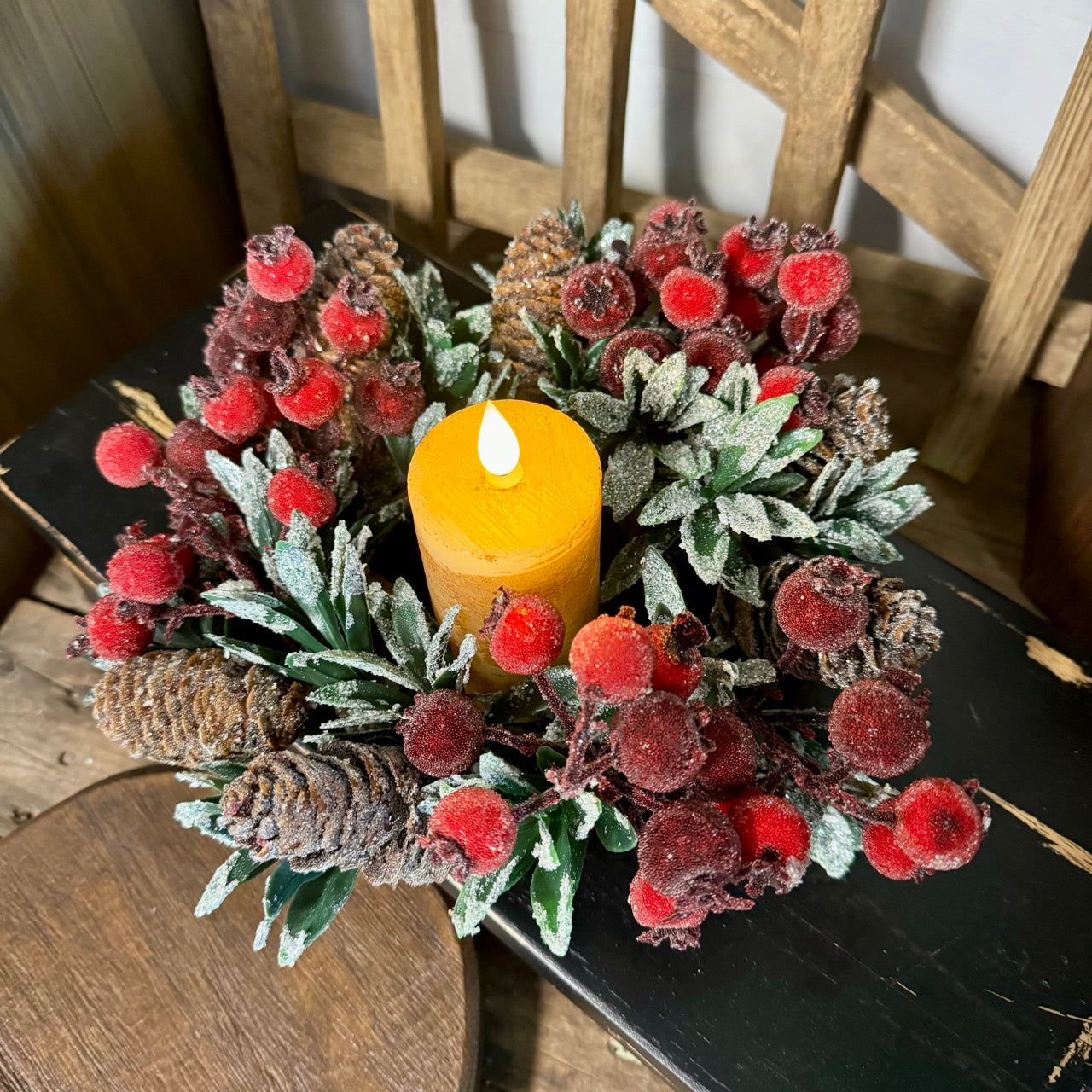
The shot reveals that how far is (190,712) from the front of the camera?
1.51 ft

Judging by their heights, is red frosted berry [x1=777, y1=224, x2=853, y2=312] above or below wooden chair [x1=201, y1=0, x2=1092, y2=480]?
above

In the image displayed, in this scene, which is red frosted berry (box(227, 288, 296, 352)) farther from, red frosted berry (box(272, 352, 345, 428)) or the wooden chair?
the wooden chair

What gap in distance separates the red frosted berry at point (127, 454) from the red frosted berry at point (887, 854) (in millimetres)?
405

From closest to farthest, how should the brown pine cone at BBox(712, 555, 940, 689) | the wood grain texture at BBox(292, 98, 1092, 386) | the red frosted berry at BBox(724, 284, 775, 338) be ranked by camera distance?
the brown pine cone at BBox(712, 555, 940, 689), the red frosted berry at BBox(724, 284, 775, 338), the wood grain texture at BBox(292, 98, 1092, 386)

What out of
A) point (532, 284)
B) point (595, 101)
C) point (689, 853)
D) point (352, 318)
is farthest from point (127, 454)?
point (595, 101)

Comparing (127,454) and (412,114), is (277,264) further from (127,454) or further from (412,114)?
(412,114)

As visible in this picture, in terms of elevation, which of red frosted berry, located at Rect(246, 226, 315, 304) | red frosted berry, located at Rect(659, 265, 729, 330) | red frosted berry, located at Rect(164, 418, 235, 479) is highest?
red frosted berry, located at Rect(246, 226, 315, 304)

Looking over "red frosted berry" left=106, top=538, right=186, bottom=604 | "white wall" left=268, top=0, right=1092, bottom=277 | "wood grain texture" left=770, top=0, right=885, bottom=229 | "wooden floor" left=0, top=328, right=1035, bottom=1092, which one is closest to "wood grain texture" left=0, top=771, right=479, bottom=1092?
"wooden floor" left=0, top=328, right=1035, bottom=1092

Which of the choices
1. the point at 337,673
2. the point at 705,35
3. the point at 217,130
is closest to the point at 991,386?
the point at 705,35

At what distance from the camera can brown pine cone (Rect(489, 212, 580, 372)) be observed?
0.57 m

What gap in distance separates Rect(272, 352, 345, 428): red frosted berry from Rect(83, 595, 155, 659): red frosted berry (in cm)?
13

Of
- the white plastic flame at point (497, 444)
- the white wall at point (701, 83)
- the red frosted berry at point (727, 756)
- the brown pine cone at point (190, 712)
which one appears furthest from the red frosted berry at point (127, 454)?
the white wall at point (701, 83)

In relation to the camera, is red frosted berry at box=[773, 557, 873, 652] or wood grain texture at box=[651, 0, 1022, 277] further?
wood grain texture at box=[651, 0, 1022, 277]

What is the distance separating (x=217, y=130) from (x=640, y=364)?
708mm
